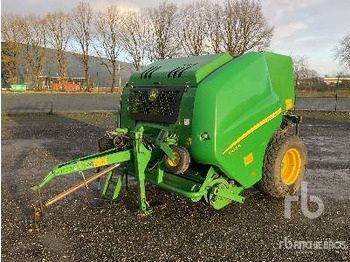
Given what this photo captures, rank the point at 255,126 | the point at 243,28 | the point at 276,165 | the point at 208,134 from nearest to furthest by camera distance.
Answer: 1. the point at 208,134
2. the point at 255,126
3. the point at 276,165
4. the point at 243,28

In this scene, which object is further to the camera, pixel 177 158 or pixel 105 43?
pixel 105 43

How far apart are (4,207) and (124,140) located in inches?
73.3

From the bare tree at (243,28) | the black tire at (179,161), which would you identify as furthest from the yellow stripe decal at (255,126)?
the bare tree at (243,28)

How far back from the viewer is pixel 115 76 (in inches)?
1890

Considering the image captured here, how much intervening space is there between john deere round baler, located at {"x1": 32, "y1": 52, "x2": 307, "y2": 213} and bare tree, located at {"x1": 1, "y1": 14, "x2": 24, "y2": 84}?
4761cm

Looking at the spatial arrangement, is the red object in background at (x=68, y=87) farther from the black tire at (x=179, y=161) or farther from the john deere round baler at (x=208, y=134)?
the black tire at (x=179, y=161)

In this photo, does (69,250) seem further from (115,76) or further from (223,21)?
(115,76)

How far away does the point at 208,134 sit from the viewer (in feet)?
14.0

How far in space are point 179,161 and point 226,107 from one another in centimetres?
85

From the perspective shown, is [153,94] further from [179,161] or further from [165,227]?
[165,227]

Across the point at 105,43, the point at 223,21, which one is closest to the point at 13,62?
the point at 105,43

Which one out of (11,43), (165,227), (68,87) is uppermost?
(11,43)

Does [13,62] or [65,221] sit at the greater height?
[13,62]

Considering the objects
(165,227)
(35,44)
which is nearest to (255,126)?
(165,227)
